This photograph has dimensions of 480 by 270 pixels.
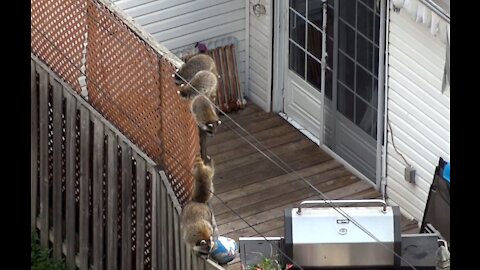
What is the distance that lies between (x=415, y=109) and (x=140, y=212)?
352 cm

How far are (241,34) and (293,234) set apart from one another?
4.70m

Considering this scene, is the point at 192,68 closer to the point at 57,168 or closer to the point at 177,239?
the point at 177,239

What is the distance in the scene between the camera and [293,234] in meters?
12.4

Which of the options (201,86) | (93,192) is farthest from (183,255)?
(93,192)

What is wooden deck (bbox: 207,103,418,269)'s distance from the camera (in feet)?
48.4

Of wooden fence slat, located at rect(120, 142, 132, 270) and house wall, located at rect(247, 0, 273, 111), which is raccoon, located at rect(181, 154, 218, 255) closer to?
wooden fence slat, located at rect(120, 142, 132, 270)

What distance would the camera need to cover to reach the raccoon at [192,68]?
11383mm

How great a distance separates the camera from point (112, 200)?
12.5 metres

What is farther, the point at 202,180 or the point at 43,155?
the point at 43,155

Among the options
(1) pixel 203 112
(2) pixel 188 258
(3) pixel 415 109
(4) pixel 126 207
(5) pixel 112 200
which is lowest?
(2) pixel 188 258

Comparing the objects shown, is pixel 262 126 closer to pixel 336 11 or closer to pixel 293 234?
pixel 336 11

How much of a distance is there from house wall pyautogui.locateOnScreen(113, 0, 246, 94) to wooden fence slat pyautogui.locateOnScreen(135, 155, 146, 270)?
3.91 metres

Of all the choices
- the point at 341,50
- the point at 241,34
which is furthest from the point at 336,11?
the point at 241,34

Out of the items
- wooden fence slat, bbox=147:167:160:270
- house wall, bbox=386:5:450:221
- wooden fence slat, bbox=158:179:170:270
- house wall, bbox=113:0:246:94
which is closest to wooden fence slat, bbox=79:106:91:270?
wooden fence slat, bbox=147:167:160:270
